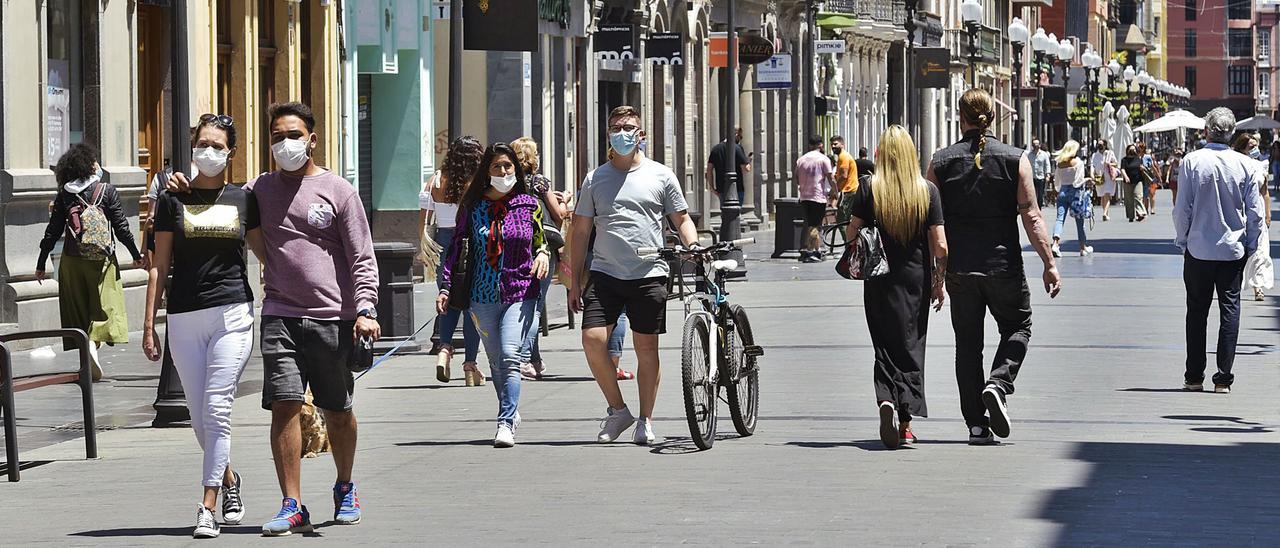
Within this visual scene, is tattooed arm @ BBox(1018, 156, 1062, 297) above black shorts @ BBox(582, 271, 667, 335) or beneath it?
above

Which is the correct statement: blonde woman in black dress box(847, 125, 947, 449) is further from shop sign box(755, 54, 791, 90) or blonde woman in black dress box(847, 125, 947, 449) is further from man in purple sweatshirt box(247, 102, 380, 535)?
shop sign box(755, 54, 791, 90)

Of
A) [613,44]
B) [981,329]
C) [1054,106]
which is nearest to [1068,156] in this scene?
[613,44]

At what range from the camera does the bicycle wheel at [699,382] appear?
36.4 ft

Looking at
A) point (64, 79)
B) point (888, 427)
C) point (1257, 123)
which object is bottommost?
point (888, 427)

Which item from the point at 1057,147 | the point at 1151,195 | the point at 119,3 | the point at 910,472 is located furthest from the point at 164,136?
the point at 1057,147

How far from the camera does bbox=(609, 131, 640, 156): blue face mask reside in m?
11.6

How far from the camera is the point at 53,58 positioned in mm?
19422

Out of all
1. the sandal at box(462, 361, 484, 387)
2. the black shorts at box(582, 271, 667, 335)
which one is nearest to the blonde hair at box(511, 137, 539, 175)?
the sandal at box(462, 361, 484, 387)

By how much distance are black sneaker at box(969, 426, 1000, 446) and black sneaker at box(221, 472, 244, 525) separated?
3.83m

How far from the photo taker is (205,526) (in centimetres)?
867

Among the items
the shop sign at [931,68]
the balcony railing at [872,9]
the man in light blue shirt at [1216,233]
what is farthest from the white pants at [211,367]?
the balcony railing at [872,9]

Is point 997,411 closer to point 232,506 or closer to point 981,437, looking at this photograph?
point 981,437

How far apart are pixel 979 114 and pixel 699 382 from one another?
1.86 metres

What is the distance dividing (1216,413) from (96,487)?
5999 millimetres
